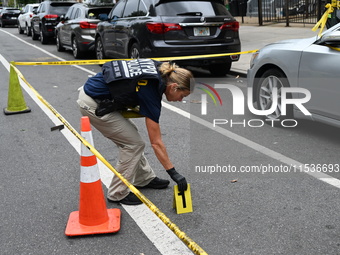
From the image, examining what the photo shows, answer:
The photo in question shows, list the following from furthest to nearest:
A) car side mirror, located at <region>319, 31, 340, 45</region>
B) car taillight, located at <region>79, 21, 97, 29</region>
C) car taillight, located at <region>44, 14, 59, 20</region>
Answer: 1. car taillight, located at <region>44, 14, 59, 20</region>
2. car taillight, located at <region>79, 21, 97, 29</region>
3. car side mirror, located at <region>319, 31, 340, 45</region>

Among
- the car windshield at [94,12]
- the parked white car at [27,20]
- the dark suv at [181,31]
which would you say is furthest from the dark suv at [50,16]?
the dark suv at [181,31]

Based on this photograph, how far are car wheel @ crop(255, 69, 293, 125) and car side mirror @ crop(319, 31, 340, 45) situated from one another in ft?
2.61

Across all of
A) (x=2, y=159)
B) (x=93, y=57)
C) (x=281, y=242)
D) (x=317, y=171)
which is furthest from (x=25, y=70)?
(x=281, y=242)

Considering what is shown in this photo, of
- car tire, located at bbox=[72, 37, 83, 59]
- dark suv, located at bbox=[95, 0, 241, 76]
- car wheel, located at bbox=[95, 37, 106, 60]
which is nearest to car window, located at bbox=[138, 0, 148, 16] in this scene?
dark suv, located at bbox=[95, 0, 241, 76]

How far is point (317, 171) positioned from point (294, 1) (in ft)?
63.2

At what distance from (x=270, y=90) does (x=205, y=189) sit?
2.47 metres

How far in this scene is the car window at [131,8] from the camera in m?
10.8

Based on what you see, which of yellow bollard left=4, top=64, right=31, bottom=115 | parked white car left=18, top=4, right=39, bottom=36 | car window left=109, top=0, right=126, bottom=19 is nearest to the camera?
yellow bollard left=4, top=64, right=31, bottom=115

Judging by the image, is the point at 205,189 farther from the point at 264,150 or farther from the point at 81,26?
the point at 81,26

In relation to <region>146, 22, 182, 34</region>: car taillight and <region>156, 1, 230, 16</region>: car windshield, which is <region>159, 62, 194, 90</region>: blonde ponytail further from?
<region>156, 1, 230, 16</region>: car windshield

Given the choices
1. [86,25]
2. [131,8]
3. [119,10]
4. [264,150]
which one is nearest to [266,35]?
[86,25]

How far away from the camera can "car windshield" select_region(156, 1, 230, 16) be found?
32.2 feet

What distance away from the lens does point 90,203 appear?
147 inches

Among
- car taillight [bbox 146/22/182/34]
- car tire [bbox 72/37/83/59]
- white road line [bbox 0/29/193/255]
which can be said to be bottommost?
white road line [bbox 0/29/193/255]
